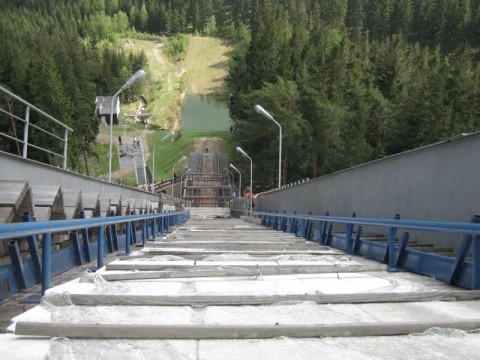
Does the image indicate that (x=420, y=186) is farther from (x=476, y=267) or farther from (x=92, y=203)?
(x=92, y=203)

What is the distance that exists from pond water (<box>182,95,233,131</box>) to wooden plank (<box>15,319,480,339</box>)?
400ft

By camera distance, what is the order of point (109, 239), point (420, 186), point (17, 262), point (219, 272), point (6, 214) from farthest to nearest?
point (420, 186), point (109, 239), point (219, 272), point (6, 214), point (17, 262)

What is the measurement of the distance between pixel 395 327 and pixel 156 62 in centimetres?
15651

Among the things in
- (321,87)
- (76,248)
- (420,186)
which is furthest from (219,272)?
(321,87)

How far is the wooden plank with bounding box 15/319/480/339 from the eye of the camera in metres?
2.54

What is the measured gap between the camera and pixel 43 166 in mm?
6578

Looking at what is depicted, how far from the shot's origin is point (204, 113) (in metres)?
139

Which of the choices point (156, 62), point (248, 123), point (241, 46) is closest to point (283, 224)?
point (248, 123)

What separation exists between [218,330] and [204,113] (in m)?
139

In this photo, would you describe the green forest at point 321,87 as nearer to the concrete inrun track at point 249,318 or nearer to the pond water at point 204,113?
the pond water at point 204,113

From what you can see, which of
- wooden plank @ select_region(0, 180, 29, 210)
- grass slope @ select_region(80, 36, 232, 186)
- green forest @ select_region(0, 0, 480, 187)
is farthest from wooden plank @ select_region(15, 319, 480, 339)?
grass slope @ select_region(80, 36, 232, 186)

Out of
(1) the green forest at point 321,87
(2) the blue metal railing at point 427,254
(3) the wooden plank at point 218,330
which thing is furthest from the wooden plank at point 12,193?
(1) the green forest at point 321,87

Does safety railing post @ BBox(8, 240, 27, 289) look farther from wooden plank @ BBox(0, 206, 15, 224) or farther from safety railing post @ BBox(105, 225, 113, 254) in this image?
safety railing post @ BBox(105, 225, 113, 254)

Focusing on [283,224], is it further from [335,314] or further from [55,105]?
[55,105]
